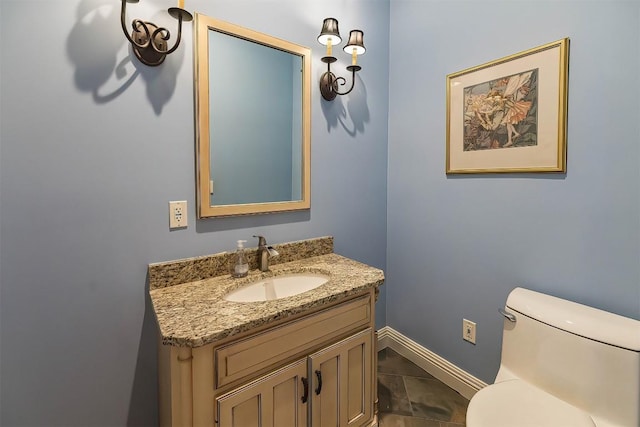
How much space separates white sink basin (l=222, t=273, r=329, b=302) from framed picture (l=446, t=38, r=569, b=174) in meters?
1.00

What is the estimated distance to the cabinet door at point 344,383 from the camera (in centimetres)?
113

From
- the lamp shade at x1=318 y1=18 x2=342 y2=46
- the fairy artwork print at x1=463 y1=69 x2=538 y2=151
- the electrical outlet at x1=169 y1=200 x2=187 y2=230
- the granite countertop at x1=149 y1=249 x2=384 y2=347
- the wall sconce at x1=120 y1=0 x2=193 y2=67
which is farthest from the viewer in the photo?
the lamp shade at x1=318 y1=18 x2=342 y2=46

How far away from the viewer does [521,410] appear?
1.04m

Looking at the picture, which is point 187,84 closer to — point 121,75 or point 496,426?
point 121,75

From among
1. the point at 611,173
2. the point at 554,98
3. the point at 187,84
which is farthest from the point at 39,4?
the point at 611,173

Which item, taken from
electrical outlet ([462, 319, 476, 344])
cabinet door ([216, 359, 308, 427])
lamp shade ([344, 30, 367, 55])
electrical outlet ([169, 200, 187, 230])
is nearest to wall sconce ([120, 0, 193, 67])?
electrical outlet ([169, 200, 187, 230])

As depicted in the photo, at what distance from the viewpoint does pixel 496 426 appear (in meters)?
0.97

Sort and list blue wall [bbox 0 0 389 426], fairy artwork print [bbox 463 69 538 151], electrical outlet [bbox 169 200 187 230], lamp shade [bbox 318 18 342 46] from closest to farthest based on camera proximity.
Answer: blue wall [bbox 0 0 389 426] < electrical outlet [bbox 169 200 187 230] < fairy artwork print [bbox 463 69 538 151] < lamp shade [bbox 318 18 342 46]

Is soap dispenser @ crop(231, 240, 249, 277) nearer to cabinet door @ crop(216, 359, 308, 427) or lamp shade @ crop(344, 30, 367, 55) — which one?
cabinet door @ crop(216, 359, 308, 427)

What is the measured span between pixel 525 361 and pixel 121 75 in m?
1.94

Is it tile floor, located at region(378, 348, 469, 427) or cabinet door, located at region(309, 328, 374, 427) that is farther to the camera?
tile floor, located at region(378, 348, 469, 427)

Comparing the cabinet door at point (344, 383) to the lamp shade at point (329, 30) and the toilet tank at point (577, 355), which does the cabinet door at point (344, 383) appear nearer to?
the toilet tank at point (577, 355)

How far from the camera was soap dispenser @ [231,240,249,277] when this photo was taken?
1.32m

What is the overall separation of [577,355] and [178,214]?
5.30 ft
